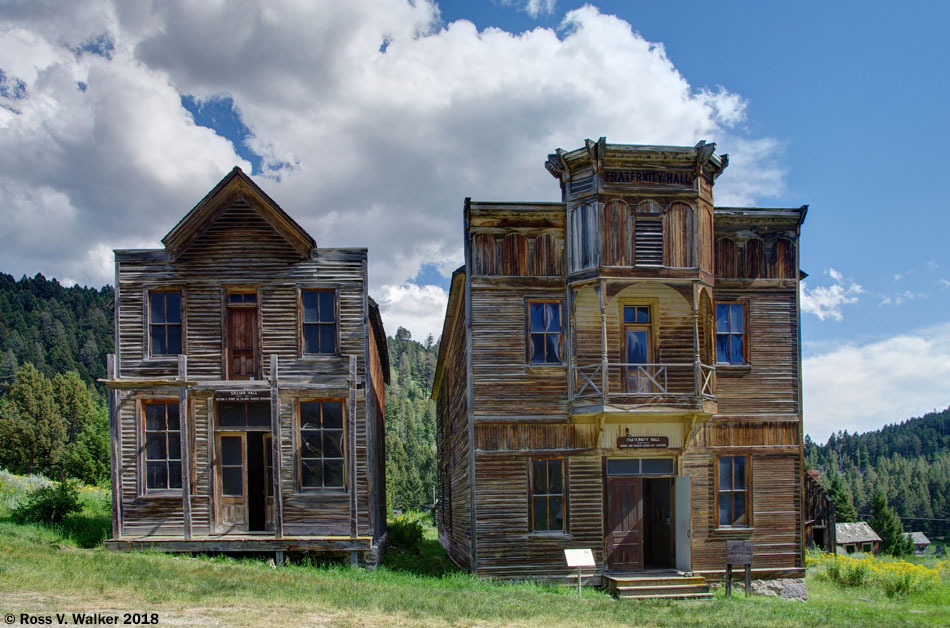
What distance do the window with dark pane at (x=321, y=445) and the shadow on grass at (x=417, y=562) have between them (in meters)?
3.17

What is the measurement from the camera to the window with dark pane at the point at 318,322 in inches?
822

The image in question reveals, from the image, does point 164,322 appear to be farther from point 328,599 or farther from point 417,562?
point 417,562

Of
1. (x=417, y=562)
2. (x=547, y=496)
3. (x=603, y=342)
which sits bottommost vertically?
(x=417, y=562)

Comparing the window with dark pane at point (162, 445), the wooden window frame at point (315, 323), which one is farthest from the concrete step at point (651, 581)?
the window with dark pane at point (162, 445)

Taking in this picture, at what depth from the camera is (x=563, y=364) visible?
66.6ft

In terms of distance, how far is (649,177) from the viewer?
20375 millimetres

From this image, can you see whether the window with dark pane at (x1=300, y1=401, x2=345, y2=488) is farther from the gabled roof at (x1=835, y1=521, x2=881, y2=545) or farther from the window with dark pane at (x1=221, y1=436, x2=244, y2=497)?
the gabled roof at (x1=835, y1=521, x2=881, y2=545)

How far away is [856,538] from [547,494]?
6661cm

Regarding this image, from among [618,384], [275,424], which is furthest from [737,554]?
[275,424]

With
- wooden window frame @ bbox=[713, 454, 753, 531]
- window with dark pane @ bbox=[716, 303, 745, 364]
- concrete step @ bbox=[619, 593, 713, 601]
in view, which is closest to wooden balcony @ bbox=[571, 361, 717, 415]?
window with dark pane @ bbox=[716, 303, 745, 364]

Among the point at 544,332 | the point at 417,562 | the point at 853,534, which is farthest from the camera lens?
the point at 853,534

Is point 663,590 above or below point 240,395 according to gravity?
below

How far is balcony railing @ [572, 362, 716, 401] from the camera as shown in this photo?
1948cm

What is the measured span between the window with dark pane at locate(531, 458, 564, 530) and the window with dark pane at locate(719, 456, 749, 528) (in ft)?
14.7
